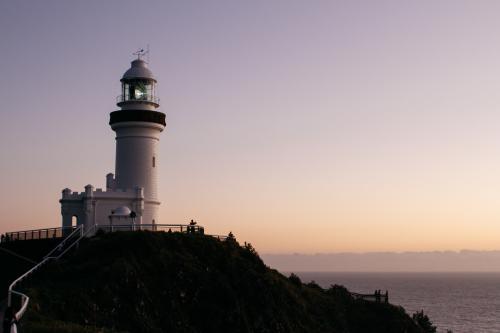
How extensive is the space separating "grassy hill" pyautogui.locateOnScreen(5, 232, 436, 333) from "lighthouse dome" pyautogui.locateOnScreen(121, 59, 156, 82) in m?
18.5

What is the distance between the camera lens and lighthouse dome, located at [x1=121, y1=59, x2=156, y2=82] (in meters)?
54.3

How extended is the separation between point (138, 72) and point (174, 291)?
25.5 meters

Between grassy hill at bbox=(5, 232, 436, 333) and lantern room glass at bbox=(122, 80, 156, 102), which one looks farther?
lantern room glass at bbox=(122, 80, 156, 102)

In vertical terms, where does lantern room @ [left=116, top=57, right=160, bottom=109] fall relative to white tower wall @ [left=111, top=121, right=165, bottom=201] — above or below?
above

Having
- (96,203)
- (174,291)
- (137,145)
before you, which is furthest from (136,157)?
(174,291)

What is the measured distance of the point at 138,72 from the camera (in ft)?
179

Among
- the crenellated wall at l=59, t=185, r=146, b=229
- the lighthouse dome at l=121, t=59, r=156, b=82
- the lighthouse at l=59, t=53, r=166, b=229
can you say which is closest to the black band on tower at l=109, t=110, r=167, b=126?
the lighthouse at l=59, t=53, r=166, b=229

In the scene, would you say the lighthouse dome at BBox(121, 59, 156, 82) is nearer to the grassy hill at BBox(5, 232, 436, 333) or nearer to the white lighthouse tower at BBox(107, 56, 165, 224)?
the white lighthouse tower at BBox(107, 56, 165, 224)

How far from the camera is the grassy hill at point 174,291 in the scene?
1202 inches

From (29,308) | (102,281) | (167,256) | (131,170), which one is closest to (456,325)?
(131,170)

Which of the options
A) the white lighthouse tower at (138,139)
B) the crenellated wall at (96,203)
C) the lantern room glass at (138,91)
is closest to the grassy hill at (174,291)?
the crenellated wall at (96,203)

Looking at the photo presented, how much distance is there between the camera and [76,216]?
50.9m

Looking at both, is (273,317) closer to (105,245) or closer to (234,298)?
(234,298)

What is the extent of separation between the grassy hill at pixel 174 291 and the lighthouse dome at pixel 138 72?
18506 millimetres
